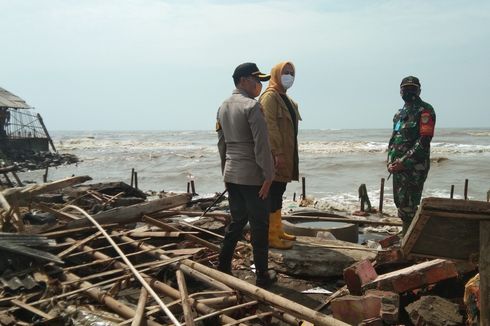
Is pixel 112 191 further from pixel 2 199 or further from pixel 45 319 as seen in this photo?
pixel 45 319

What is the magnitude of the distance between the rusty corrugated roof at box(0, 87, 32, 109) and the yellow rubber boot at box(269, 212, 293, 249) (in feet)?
94.5

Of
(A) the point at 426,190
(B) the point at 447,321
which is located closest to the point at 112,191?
(B) the point at 447,321

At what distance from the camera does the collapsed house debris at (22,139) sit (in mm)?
29688

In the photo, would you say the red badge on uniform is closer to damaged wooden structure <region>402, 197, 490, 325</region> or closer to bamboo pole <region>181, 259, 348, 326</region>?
damaged wooden structure <region>402, 197, 490, 325</region>

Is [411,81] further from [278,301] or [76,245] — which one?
[76,245]

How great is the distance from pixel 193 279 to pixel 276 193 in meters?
1.46

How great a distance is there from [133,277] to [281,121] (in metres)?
2.34

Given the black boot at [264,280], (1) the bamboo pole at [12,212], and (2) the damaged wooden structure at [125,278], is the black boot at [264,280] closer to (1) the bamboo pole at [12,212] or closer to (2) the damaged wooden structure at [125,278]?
(2) the damaged wooden structure at [125,278]

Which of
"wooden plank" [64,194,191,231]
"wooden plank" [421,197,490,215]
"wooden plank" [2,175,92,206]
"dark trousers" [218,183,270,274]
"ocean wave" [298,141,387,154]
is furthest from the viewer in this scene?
"ocean wave" [298,141,387,154]

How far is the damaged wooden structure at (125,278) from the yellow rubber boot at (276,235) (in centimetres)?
70

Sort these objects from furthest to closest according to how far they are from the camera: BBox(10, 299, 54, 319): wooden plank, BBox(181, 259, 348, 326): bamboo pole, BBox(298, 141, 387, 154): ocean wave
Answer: BBox(298, 141, 387, 154): ocean wave, BBox(10, 299, 54, 319): wooden plank, BBox(181, 259, 348, 326): bamboo pole

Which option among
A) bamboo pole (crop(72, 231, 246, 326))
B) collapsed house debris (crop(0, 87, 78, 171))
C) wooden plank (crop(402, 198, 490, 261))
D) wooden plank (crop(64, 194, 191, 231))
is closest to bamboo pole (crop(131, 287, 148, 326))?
bamboo pole (crop(72, 231, 246, 326))

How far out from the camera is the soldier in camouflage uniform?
538 cm

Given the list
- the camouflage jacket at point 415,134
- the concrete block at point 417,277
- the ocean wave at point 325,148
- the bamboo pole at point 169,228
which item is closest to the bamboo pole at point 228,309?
the concrete block at point 417,277
